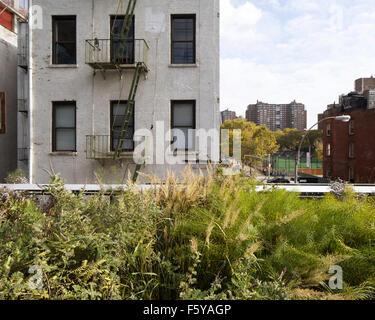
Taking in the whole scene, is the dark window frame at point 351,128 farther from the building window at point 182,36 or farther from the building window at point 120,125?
the building window at point 120,125

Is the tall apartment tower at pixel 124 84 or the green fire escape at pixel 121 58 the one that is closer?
the green fire escape at pixel 121 58

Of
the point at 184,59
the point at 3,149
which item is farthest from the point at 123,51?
the point at 3,149

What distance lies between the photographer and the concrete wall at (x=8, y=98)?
38.7ft

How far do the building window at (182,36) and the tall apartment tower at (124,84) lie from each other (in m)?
0.04

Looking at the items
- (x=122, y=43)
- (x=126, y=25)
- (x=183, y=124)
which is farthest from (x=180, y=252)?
(x=126, y=25)

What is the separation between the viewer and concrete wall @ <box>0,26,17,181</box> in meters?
11.8

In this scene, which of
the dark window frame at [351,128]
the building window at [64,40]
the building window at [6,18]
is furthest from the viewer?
the dark window frame at [351,128]

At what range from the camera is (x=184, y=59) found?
1028 centimetres

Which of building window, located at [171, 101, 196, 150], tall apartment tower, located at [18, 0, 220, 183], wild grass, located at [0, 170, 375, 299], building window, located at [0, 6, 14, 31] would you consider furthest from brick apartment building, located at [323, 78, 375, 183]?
building window, located at [0, 6, 14, 31]

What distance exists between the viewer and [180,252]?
2.48 m

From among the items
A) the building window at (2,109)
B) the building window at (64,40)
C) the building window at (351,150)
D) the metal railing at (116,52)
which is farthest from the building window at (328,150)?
the building window at (2,109)

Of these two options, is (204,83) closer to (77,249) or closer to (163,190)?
(163,190)
